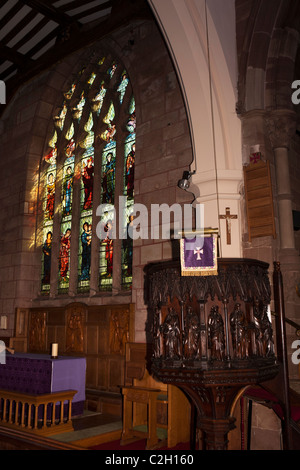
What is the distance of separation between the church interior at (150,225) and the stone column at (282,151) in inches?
0.6

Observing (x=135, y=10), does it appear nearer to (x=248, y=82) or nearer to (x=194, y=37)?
(x=194, y=37)

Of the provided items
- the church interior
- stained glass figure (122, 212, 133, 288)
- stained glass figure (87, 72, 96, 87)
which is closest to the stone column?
the church interior

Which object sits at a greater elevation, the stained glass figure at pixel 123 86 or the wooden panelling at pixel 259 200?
the stained glass figure at pixel 123 86

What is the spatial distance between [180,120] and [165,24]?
121 cm

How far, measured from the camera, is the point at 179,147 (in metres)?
5.61

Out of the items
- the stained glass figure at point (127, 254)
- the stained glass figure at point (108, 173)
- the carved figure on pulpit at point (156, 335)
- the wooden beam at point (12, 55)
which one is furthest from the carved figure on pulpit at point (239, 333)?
the wooden beam at point (12, 55)

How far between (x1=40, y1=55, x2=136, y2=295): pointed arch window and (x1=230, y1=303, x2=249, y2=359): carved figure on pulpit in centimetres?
342

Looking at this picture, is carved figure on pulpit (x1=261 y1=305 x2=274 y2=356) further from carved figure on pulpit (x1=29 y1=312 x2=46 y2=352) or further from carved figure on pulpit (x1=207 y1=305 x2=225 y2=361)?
carved figure on pulpit (x1=29 y1=312 x2=46 y2=352)

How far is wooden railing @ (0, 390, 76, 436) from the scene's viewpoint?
437 centimetres

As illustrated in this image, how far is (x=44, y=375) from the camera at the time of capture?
482 centimetres

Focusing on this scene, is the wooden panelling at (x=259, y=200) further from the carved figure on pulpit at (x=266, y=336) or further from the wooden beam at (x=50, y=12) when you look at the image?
the wooden beam at (x=50, y=12)

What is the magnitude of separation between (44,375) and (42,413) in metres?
0.40

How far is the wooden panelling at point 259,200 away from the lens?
14.6 feet
